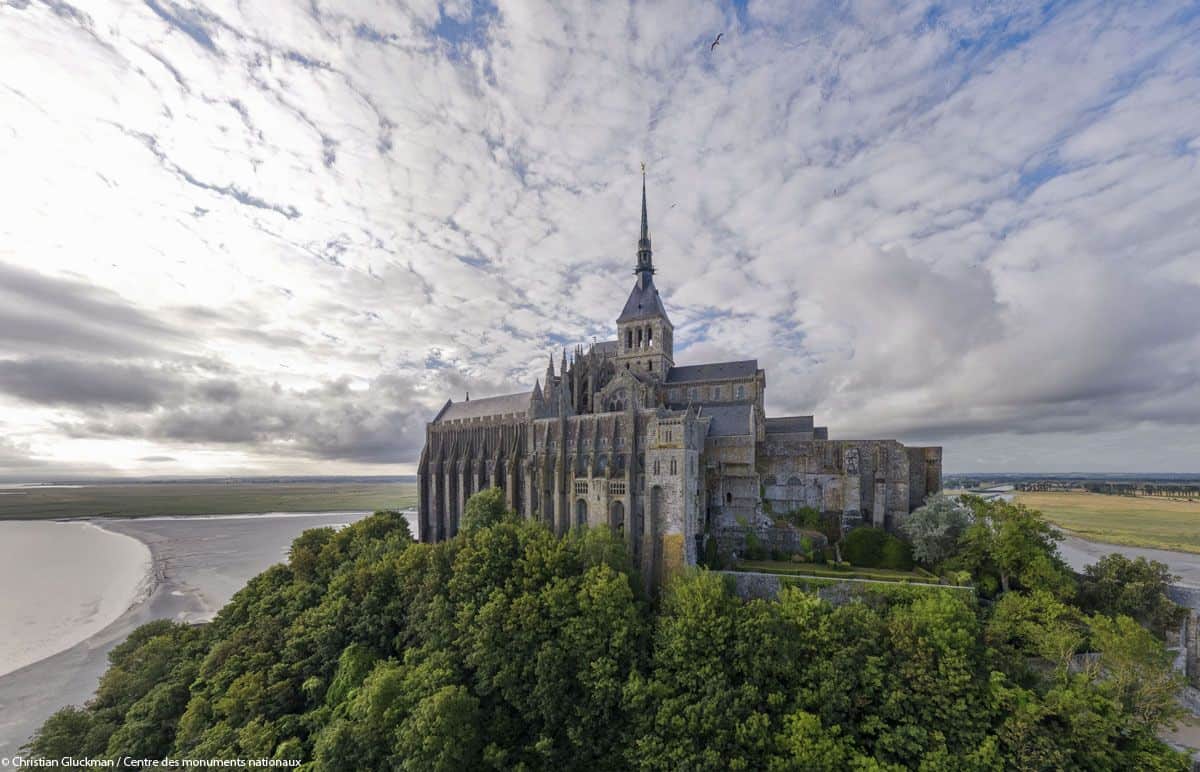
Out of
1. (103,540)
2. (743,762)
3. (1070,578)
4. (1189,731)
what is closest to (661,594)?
(743,762)

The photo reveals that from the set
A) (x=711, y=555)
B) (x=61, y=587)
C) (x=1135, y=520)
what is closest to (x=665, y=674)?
(x=711, y=555)

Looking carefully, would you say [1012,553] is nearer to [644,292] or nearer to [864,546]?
[864,546]

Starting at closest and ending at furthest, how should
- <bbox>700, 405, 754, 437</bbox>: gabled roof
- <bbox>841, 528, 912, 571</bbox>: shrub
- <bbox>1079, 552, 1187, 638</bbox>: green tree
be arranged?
<bbox>1079, 552, 1187, 638</bbox>: green tree
<bbox>841, 528, 912, 571</bbox>: shrub
<bbox>700, 405, 754, 437</bbox>: gabled roof

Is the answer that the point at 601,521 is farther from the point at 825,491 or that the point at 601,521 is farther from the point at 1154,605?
the point at 1154,605

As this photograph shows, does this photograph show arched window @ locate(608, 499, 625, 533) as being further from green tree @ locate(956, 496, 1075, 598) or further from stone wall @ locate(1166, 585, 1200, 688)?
stone wall @ locate(1166, 585, 1200, 688)

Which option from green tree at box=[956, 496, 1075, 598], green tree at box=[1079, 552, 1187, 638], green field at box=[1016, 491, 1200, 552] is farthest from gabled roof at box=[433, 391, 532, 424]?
green field at box=[1016, 491, 1200, 552]
